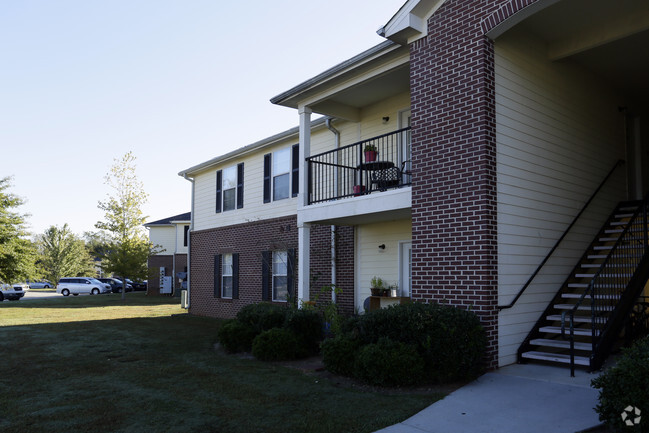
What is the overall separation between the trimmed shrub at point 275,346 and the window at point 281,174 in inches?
229

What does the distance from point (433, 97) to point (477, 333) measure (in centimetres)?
363

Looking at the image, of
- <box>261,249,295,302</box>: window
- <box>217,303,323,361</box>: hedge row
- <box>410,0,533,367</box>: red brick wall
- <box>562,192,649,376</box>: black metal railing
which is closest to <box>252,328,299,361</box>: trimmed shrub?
<box>217,303,323,361</box>: hedge row

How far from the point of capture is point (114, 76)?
637 inches

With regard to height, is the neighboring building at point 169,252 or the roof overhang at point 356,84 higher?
the roof overhang at point 356,84

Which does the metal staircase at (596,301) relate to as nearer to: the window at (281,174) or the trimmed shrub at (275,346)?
the trimmed shrub at (275,346)

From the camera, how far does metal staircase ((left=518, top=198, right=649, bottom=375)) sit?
6625 mm

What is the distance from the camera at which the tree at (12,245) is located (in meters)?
20.9

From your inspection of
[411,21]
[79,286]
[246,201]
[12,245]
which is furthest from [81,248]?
[411,21]

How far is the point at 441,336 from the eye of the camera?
20.5 ft

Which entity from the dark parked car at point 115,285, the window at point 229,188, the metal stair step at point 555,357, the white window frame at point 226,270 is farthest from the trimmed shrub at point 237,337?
the dark parked car at point 115,285

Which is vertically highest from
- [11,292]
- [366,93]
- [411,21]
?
[411,21]

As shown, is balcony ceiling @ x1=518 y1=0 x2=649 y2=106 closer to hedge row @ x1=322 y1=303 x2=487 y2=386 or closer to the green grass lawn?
hedge row @ x1=322 y1=303 x2=487 y2=386

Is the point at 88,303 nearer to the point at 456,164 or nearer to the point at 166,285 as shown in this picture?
the point at 166,285

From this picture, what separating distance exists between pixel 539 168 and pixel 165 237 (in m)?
31.0
